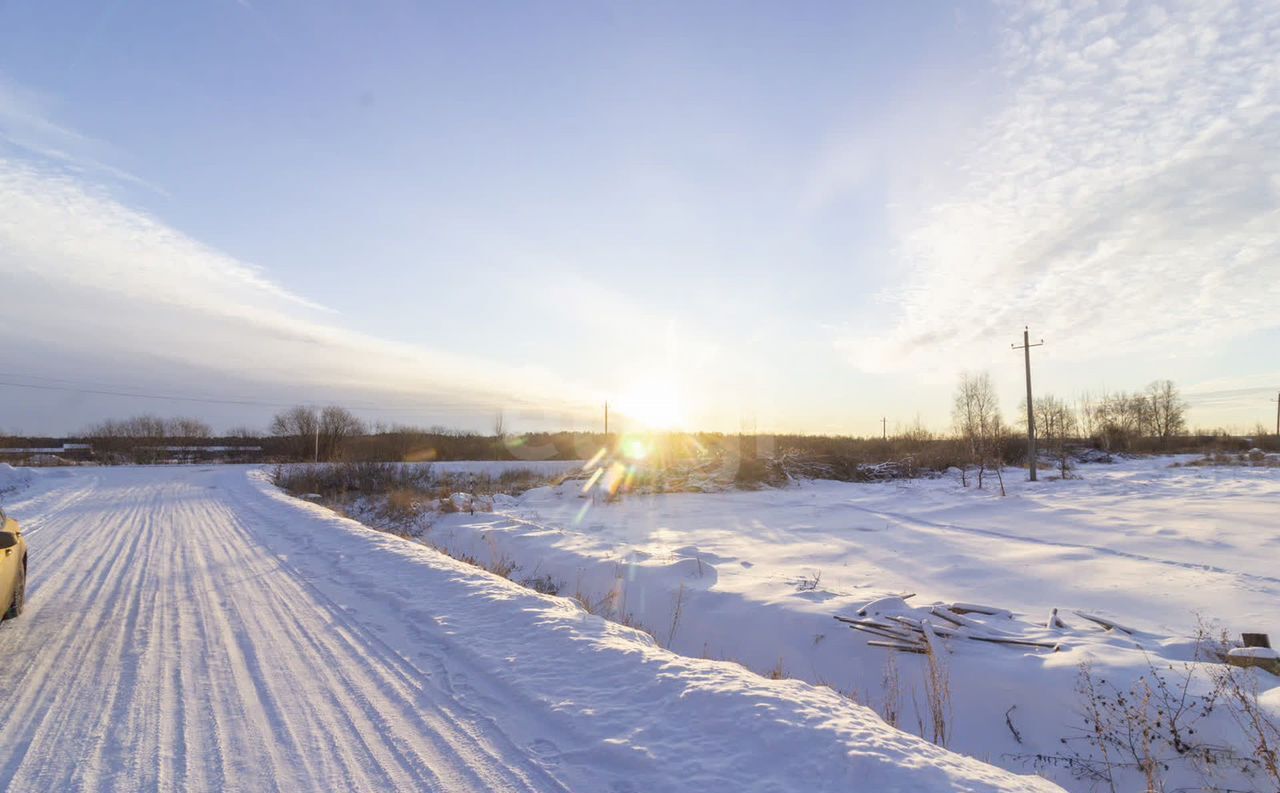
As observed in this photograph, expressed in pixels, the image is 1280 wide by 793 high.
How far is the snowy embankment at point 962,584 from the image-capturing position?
6.83 metres

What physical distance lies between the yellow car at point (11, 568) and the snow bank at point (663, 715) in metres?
2.92

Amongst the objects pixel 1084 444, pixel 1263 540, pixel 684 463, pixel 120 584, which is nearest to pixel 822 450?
pixel 684 463

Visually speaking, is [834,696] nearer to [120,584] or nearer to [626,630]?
[626,630]

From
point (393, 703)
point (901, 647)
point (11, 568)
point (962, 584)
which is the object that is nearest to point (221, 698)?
point (393, 703)

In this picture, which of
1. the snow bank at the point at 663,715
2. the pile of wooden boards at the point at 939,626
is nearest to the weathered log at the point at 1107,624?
the pile of wooden boards at the point at 939,626

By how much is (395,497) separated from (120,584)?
541 inches

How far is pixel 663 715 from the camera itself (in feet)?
14.4

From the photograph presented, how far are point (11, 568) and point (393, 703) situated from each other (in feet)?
14.3

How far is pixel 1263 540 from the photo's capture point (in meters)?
15.2

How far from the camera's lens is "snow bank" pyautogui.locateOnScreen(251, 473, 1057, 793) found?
11.9 ft

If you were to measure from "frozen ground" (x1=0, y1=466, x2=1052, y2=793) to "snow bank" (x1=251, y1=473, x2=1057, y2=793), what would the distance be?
0.02m

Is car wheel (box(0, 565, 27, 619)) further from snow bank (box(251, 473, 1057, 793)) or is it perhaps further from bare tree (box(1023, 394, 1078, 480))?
bare tree (box(1023, 394, 1078, 480))

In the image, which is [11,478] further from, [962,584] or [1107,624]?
[1107,624]

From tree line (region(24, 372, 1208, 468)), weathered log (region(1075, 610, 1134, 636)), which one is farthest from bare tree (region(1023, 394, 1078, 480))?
weathered log (region(1075, 610, 1134, 636))
